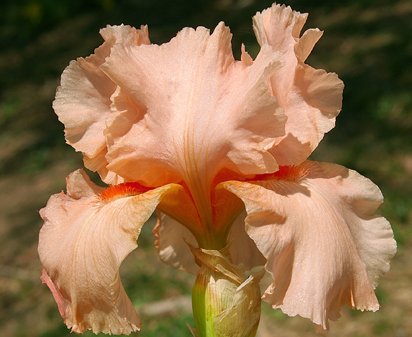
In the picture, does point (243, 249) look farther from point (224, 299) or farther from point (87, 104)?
point (87, 104)

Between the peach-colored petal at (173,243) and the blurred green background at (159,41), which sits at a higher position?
the peach-colored petal at (173,243)

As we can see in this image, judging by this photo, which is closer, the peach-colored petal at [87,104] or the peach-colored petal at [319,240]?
the peach-colored petal at [319,240]

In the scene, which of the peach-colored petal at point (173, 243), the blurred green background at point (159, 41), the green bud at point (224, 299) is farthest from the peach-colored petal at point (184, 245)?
the blurred green background at point (159, 41)

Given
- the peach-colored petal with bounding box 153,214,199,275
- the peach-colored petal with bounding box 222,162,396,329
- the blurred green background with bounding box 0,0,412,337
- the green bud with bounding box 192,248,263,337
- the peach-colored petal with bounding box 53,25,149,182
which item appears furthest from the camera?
the blurred green background with bounding box 0,0,412,337

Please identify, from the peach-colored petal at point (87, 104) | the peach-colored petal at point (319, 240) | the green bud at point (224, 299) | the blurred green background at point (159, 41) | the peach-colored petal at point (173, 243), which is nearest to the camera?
the peach-colored petal at point (319, 240)

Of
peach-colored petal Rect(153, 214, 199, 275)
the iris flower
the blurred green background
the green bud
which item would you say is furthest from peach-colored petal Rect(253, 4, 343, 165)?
the blurred green background

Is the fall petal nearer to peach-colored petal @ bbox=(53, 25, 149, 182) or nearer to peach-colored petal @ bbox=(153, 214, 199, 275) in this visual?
peach-colored petal @ bbox=(153, 214, 199, 275)

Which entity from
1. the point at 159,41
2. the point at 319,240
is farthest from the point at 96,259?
the point at 159,41

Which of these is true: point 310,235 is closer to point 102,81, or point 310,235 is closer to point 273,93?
point 273,93

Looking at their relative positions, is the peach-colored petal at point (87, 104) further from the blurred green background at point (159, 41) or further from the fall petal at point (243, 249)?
the blurred green background at point (159, 41)
